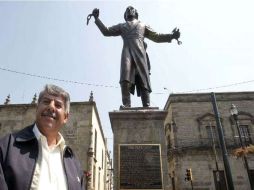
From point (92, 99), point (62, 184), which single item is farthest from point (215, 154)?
point (62, 184)

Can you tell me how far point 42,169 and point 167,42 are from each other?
5.36 metres

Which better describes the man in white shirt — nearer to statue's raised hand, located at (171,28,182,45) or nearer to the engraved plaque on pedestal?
the engraved plaque on pedestal

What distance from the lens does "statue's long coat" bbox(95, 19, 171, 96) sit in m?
6.29

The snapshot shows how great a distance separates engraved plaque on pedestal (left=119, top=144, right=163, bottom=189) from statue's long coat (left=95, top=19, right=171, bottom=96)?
158 cm

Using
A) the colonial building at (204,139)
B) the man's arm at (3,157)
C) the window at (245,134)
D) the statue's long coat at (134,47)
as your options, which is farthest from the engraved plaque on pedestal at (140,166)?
the window at (245,134)

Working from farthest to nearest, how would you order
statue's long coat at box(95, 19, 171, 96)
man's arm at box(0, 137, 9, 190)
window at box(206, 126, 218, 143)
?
window at box(206, 126, 218, 143)
statue's long coat at box(95, 19, 171, 96)
man's arm at box(0, 137, 9, 190)

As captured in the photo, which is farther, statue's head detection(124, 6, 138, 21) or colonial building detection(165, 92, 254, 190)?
colonial building detection(165, 92, 254, 190)

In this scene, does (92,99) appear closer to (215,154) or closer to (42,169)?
(215,154)

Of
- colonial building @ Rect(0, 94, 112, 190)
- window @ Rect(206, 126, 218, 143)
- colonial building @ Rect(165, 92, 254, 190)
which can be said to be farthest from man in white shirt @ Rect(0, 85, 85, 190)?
window @ Rect(206, 126, 218, 143)

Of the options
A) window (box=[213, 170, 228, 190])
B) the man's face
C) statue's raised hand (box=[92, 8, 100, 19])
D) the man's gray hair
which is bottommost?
the man's face

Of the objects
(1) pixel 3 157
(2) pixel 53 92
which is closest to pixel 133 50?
(2) pixel 53 92

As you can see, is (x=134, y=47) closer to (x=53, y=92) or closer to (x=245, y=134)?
(x=53, y=92)

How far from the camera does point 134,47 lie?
6508 mm

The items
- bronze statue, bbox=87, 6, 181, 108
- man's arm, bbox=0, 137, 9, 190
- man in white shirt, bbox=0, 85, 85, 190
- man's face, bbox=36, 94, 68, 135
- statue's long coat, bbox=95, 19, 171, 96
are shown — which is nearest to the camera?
man's arm, bbox=0, 137, 9, 190
